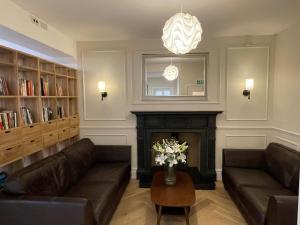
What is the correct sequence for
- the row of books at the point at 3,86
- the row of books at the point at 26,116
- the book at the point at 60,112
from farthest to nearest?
the book at the point at 60,112, the row of books at the point at 26,116, the row of books at the point at 3,86

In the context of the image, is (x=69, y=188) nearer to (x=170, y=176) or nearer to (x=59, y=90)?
(x=170, y=176)

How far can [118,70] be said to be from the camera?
13.2 ft

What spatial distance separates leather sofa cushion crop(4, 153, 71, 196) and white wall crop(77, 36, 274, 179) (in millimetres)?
1440

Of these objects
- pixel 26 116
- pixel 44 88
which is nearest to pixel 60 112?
pixel 44 88

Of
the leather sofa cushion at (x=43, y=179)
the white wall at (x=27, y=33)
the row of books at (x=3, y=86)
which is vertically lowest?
the leather sofa cushion at (x=43, y=179)

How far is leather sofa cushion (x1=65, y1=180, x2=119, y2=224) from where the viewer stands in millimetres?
2180

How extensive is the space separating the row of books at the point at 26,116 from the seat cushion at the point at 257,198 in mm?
2895

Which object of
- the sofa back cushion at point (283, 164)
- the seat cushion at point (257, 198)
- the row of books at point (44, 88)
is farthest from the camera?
the row of books at point (44, 88)

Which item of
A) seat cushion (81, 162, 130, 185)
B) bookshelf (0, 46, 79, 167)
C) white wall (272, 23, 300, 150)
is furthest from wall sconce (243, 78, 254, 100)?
bookshelf (0, 46, 79, 167)

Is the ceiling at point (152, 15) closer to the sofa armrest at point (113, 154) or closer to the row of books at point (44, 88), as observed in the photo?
the row of books at point (44, 88)

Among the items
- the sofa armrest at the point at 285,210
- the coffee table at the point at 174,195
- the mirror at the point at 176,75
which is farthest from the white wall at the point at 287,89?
the coffee table at the point at 174,195

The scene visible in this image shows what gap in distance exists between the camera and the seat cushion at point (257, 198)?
7.11 feet

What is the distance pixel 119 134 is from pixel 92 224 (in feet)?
7.40

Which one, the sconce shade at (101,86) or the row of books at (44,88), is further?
the sconce shade at (101,86)
